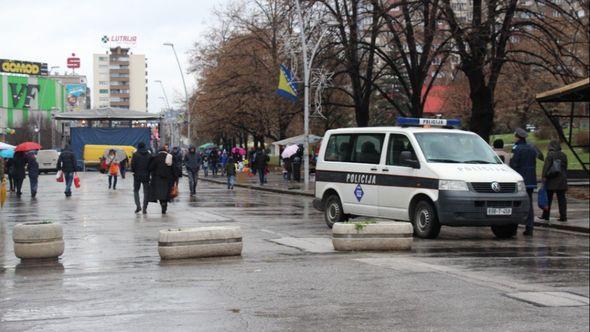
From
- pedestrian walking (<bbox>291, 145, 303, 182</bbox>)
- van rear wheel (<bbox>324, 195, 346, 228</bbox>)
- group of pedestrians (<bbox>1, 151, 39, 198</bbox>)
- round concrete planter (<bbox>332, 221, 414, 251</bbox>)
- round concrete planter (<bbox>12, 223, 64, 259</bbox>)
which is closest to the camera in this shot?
round concrete planter (<bbox>12, 223, 64, 259</bbox>)

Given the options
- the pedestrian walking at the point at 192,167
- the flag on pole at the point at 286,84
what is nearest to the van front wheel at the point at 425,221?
the pedestrian walking at the point at 192,167

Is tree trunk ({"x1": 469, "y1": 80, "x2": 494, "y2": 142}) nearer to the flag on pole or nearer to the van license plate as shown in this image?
the flag on pole

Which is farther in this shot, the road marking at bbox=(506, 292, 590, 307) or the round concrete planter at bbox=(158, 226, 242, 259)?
the round concrete planter at bbox=(158, 226, 242, 259)

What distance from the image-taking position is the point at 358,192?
15719 millimetres

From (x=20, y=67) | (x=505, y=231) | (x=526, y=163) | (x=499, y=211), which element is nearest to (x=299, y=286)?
(x=499, y=211)

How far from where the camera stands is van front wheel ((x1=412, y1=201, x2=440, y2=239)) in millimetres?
13961

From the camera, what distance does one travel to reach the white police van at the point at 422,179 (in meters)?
13.7

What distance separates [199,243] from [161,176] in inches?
352

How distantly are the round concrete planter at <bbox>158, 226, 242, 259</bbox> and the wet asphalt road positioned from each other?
19cm

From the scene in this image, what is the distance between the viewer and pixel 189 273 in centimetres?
995

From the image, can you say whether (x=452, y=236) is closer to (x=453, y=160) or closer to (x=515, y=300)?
(x=453, y=160)

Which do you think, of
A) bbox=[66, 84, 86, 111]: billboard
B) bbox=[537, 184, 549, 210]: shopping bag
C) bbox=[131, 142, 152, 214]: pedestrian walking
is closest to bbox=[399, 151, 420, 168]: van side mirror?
bbox=[537, 184, 549, 210]: shopping bag

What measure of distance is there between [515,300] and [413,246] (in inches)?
191

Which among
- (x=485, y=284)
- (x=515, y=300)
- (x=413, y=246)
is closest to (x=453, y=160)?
(x=413, y=246)
